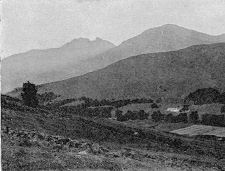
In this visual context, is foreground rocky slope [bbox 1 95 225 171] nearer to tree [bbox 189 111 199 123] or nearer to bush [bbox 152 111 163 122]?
tree [bbox 189 111 199 123]

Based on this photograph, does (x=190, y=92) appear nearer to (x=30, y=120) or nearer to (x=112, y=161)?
(x=30, y=120)

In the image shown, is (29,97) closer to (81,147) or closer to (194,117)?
(81,147)

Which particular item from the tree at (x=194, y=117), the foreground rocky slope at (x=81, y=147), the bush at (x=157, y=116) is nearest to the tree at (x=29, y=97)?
the foreground rocky slope at (x=81, y=147)

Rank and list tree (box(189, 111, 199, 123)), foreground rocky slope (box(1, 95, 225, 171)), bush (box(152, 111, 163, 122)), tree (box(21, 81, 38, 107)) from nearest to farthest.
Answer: foreground rocky slope (box(1, 95, 225, 171)), tree (box(21, 81, 38, 107)), tree (box(189, 111, 199, 123)), bush (box(152, 111, 163, 122))

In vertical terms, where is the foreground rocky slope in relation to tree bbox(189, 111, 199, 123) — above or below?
above

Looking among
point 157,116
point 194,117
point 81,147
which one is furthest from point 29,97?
point 157,116

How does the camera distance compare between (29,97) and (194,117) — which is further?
(194,117)

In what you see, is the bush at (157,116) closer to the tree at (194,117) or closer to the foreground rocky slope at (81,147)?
the tree at (194,117)

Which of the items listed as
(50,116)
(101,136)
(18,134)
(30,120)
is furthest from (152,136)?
(18,134)

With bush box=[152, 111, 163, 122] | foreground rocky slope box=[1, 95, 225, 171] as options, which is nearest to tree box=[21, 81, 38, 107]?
foreground rocky slope box=[1, 95, 225, 171]

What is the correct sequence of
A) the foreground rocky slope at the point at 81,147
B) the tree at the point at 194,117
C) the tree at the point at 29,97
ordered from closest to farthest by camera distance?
the foreground rocky slope at the point at 81,147 → the tree at the point at 29,97 → the tree at the point at 194,117

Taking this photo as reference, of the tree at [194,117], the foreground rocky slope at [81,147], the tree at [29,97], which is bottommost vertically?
the tree at [194,117]
